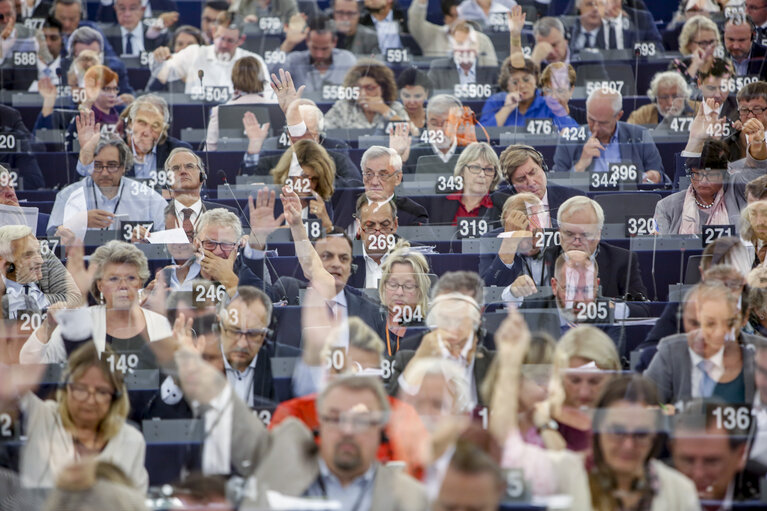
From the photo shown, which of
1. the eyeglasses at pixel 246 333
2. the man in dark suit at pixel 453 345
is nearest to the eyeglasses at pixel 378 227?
the man in dark suit at pixel 453 345

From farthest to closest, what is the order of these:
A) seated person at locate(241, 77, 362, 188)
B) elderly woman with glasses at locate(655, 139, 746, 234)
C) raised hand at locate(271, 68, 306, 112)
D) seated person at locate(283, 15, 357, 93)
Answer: seated person at locate(283, 15, 357, 93)
raised hand at locate(271, 68, 306, 112)
seated person at locate(241, 77, 362, 188)
elderly woman with glasses at locate(655, 139, 746, 234)

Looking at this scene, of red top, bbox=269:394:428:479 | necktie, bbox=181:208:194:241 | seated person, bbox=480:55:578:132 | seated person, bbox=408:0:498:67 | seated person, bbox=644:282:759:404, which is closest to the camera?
red top, bbox=269:394:428:479

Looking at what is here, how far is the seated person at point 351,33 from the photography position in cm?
723

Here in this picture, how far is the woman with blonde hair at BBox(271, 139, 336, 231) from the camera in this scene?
205 inches

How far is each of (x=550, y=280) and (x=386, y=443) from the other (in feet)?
Result: 4.96

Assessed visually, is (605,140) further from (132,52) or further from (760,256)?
(132,52)

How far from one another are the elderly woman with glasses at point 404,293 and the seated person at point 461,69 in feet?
8.89

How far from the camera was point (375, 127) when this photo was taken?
623 cm

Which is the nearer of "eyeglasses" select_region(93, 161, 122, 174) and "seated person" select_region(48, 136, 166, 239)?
"seated person" select_region(48, 136, 166, 239)

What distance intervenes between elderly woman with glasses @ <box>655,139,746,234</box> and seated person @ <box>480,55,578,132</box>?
133 centimetres

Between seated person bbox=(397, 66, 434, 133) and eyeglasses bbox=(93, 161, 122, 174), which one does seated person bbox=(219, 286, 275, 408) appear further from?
seated person bbox=(397, 66, 434, 133)

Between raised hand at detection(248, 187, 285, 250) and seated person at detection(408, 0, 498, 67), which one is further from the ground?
seated person at detection(408, 0, 498, 67)

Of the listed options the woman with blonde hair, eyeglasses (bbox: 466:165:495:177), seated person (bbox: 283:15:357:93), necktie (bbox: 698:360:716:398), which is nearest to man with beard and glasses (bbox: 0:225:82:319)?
the woman with blonde hair

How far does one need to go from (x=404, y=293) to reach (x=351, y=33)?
11.5ft
